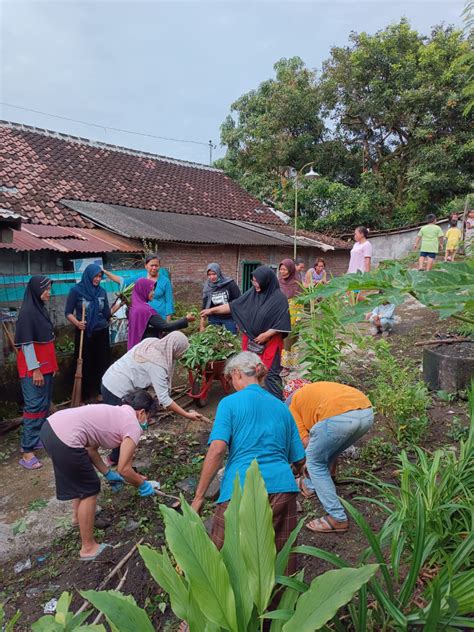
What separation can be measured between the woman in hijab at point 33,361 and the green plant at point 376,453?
10.7 feet

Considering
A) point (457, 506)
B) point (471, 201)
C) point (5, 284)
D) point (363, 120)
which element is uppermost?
point (363, 120)

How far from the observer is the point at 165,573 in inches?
52.5

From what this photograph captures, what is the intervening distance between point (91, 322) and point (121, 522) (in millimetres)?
3042

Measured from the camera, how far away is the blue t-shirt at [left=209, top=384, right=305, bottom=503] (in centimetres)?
225

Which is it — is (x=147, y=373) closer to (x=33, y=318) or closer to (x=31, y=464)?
(x=33, y=318)

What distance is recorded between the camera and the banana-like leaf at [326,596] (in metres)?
1.13

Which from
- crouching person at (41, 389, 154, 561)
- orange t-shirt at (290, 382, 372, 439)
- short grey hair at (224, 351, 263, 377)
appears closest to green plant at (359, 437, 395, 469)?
orange t-shirt at (290, 382, 372, 439)

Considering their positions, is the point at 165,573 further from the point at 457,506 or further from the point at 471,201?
the point at 471,201

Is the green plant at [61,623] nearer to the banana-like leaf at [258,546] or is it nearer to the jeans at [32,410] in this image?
the banana-like leaf at [258,546]

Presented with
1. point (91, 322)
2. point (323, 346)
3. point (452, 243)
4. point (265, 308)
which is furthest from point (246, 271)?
point (265, 308)

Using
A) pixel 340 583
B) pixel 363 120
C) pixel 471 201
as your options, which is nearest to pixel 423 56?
pixel 363 120

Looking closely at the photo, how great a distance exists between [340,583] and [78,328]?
17.1ft

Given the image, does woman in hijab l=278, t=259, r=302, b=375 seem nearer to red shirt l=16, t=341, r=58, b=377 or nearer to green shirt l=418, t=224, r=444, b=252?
red shirt l=16, t=341, r=58, b=377

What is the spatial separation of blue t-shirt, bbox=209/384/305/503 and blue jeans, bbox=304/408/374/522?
63 cm
